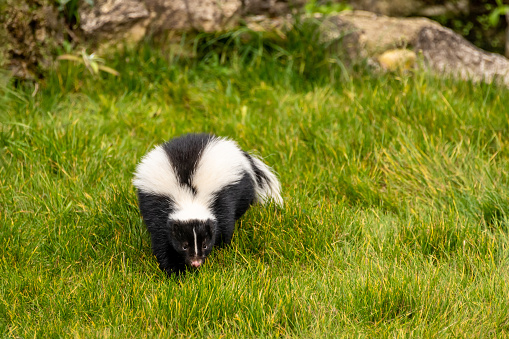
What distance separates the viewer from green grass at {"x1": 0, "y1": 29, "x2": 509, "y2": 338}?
316 cm

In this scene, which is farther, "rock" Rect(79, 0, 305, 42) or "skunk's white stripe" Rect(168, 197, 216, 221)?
"rock" Rect(79, 0, 305, 42)

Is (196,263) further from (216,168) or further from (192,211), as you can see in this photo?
(216,168)

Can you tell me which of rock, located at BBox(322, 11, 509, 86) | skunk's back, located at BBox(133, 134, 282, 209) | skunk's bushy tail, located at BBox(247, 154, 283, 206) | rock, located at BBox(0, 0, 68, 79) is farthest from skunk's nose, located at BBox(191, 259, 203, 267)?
rock, located at BBox(322, 11, 509, 86)

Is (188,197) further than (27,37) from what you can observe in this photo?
No

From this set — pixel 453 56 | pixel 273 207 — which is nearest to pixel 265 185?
pixel 273 207

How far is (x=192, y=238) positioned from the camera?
353 cm

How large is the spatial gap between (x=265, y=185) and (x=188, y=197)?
0.76m

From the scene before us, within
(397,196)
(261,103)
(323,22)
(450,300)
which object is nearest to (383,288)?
(450,300)

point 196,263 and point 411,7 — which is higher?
point 411,7

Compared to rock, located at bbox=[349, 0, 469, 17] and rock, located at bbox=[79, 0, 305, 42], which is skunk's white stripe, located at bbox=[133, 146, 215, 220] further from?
rock, located at bbox=[349, 0, 469, 17]

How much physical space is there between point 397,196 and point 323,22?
9.10 ft

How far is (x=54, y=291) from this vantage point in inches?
131

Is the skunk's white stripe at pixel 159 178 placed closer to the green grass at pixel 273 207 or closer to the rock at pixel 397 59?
the green grass at pixel 273 207

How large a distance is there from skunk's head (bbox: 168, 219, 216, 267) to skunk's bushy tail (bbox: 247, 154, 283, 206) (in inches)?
27.9
